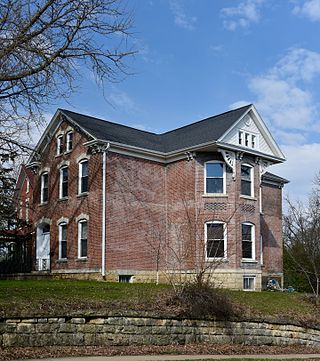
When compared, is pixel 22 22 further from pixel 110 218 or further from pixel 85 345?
pixel 110 218

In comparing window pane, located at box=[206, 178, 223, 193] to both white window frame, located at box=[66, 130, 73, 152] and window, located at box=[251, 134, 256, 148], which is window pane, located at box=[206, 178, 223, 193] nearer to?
window, located at box=[251, 134, 256, 148]

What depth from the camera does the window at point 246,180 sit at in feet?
93.8

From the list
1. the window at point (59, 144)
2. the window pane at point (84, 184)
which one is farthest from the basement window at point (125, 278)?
the window at point (59, 144)

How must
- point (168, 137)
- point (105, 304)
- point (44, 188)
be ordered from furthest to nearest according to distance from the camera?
point (168, 137) < point (44, 188) < point (105, 304)

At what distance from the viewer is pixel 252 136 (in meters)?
29.6

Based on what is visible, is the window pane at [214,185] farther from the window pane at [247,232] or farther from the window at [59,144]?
the window at [59,144]

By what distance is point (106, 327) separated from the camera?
45.6ft

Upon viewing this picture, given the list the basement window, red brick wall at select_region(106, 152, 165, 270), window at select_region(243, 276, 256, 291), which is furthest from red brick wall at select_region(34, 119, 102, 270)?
window at select_region(243, 276, 256, 291)

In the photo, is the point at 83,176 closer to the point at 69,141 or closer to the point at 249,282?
the point at 69,141

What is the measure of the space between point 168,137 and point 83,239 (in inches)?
351

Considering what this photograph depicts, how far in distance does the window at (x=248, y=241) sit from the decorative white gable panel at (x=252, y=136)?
13.1ft

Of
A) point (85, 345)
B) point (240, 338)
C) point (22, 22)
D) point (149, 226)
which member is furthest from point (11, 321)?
point (149, 226)

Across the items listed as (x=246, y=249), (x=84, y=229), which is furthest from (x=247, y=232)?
(x=84, y=229)

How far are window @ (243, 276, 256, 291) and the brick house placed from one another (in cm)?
8
